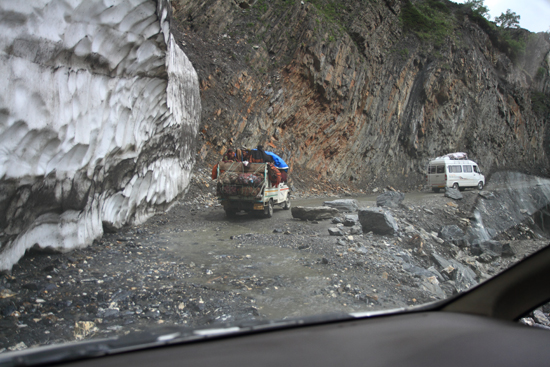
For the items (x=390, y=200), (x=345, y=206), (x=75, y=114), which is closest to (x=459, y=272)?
(x=75, y=114)

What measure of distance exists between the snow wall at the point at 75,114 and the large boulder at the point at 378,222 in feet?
18.0

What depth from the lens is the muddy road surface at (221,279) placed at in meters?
3.24

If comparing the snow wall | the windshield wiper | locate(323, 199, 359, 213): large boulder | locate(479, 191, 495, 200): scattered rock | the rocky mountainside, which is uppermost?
the rocky mountainside

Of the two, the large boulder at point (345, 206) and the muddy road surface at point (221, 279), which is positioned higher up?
the large boulder at point (345, 206)

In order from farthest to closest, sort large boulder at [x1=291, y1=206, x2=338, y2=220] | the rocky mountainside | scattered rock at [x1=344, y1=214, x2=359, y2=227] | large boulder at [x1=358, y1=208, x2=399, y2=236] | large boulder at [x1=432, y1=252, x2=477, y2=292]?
the rocky mountainside < large boulder at [x1=291, y1=206, x2=338, y2=220] < scattered rock at [x1=344, y1=214, x2=359, y2=227] < large boulder at [x1=358, y1=208, x2=399, y2=236] < large boulder at [x1=432, y1=252, x2=477, y2=292]

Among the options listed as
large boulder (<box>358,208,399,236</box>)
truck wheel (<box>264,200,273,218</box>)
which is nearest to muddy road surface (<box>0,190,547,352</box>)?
large boulder (<box>358,208,399,236</box>)

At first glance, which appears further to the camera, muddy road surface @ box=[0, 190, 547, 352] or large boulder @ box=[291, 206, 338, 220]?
large boulder @ box=[291, 206, 338, 220]

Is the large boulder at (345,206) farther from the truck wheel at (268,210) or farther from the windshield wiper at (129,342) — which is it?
the windshield wiper at (129,342)

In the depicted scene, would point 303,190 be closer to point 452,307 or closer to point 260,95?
point 260,95

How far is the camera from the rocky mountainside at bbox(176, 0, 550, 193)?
18.7 meters

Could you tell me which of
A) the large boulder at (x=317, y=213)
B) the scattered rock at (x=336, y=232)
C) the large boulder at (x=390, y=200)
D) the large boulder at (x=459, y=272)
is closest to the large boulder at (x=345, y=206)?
the large boulder at (x=317, y=213)

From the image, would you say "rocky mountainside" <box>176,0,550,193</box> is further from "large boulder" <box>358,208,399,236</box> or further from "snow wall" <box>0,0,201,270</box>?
"snow wall" <box>0,0,201,270</box>

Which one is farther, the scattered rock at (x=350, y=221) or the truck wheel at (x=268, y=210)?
the truck wheel at (x=268, y=210)

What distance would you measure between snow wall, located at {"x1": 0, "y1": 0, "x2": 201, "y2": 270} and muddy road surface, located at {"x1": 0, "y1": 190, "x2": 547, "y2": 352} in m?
0.66
